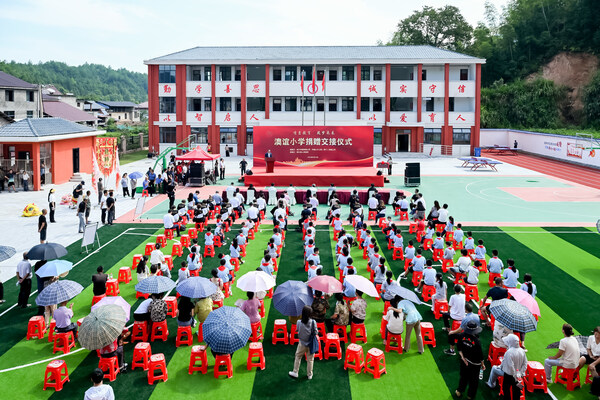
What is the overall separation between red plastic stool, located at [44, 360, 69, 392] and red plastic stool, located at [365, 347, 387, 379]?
6.39m

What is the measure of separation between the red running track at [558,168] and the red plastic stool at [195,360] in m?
33.0

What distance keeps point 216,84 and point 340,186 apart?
27.7 meters

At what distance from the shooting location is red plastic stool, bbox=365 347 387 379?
11438mm

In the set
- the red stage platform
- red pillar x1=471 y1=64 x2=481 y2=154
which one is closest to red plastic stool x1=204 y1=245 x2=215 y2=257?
the red stage platform

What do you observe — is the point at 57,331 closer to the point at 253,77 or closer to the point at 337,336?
the point at 337,336

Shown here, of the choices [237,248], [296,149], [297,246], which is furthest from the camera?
[296,149]

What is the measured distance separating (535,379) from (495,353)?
100 cm

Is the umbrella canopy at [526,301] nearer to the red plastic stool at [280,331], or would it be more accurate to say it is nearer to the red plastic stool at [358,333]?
the red plastic stool at [358,333]

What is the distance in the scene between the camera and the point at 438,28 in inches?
3344

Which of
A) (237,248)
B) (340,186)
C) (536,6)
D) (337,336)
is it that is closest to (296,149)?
(340,186)

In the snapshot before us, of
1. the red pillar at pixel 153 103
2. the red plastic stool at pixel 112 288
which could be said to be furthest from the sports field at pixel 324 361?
the red pillar at pixel 153 103

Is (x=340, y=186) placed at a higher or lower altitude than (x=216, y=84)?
lower

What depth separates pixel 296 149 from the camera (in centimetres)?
3909

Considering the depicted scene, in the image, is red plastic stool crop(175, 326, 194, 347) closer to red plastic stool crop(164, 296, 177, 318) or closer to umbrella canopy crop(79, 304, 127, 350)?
red plastic stool crop(164, 296, 177, 318)
